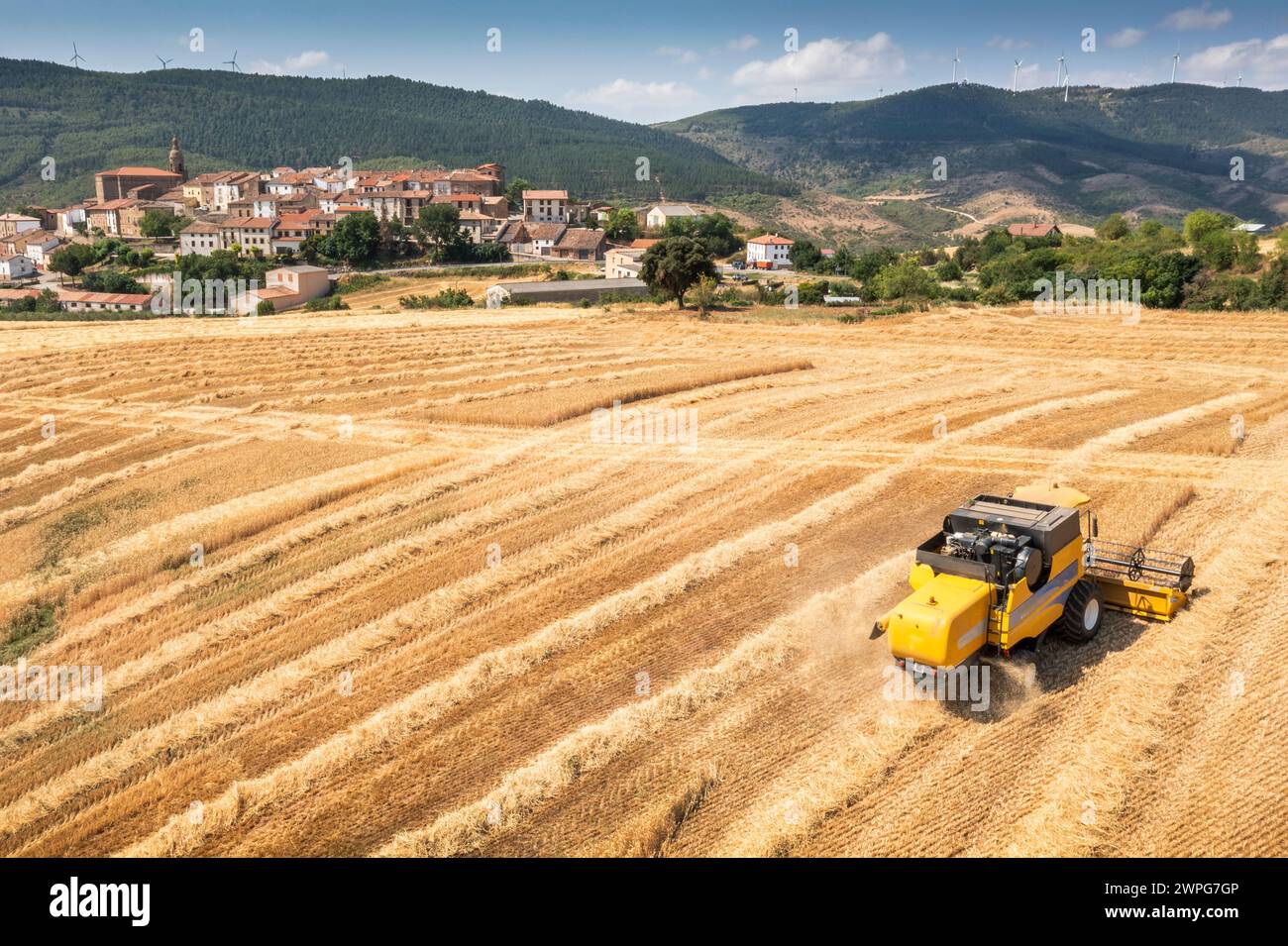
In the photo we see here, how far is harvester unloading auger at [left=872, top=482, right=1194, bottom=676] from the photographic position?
45.2 feet

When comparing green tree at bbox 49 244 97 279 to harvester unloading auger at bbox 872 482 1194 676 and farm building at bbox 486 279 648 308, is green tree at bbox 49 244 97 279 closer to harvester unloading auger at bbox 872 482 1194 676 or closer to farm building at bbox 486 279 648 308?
farm building at bbox 486 279 648 308

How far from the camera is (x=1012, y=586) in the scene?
14.5 metres

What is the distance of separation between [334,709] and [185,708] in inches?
104

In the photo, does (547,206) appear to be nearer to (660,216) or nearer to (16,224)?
(660,216)

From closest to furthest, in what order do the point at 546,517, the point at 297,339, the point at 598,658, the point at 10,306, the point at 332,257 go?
the point at 598,658 < the point at 546,517 < the point at 297,339 < the point at 10,306 < the point at 332,257

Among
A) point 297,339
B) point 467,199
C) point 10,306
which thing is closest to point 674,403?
point 297,339

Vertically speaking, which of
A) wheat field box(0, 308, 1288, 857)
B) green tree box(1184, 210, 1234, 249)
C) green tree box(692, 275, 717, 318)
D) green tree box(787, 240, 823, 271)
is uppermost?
green tree box(787, 240, 823, 271)

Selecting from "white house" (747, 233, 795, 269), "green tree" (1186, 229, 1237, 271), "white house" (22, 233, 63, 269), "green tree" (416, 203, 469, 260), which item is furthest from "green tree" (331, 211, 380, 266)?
"green tree" (1186, 229, 1237, 271)

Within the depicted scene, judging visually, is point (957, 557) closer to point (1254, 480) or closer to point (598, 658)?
point (598, 658)

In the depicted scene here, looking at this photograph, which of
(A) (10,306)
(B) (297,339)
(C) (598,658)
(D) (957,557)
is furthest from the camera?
(A) (10,306)

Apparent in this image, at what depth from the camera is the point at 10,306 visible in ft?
287

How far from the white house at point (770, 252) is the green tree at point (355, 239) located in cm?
4758

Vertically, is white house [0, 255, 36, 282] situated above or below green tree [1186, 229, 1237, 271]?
above

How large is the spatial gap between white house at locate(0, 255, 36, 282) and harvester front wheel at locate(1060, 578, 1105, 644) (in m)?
142
